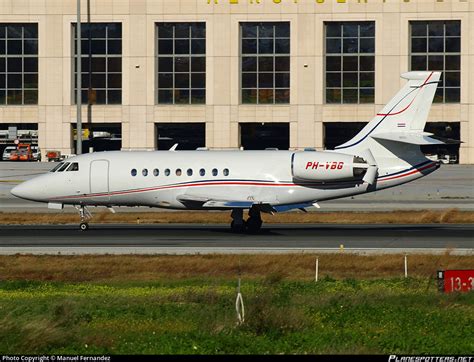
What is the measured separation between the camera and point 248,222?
4341 centimetres

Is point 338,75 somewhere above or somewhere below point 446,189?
above

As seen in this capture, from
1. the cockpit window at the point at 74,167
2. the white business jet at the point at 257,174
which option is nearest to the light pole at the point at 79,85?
the cockpit window at the point at 74,167

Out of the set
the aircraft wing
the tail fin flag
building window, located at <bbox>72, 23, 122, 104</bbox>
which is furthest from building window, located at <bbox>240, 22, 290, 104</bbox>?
the aircraft wing

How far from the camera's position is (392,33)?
257ft

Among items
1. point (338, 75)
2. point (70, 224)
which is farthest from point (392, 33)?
point (70, 224)

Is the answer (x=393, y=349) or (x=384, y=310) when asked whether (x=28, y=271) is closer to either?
(x=384, y=310)

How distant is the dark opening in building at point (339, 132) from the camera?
3248 inches

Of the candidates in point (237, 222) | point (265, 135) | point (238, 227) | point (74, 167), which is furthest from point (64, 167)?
point (265, 135)

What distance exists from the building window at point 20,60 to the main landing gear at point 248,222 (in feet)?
139

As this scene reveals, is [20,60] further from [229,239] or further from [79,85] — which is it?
[229,239]

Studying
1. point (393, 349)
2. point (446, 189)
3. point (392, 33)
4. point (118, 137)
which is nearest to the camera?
point (393, 349)

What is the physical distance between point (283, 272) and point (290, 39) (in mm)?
51042

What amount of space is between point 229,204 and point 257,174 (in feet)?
5.99

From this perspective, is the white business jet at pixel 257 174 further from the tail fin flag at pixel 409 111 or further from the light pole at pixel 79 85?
the light pole at pixel 79 85
